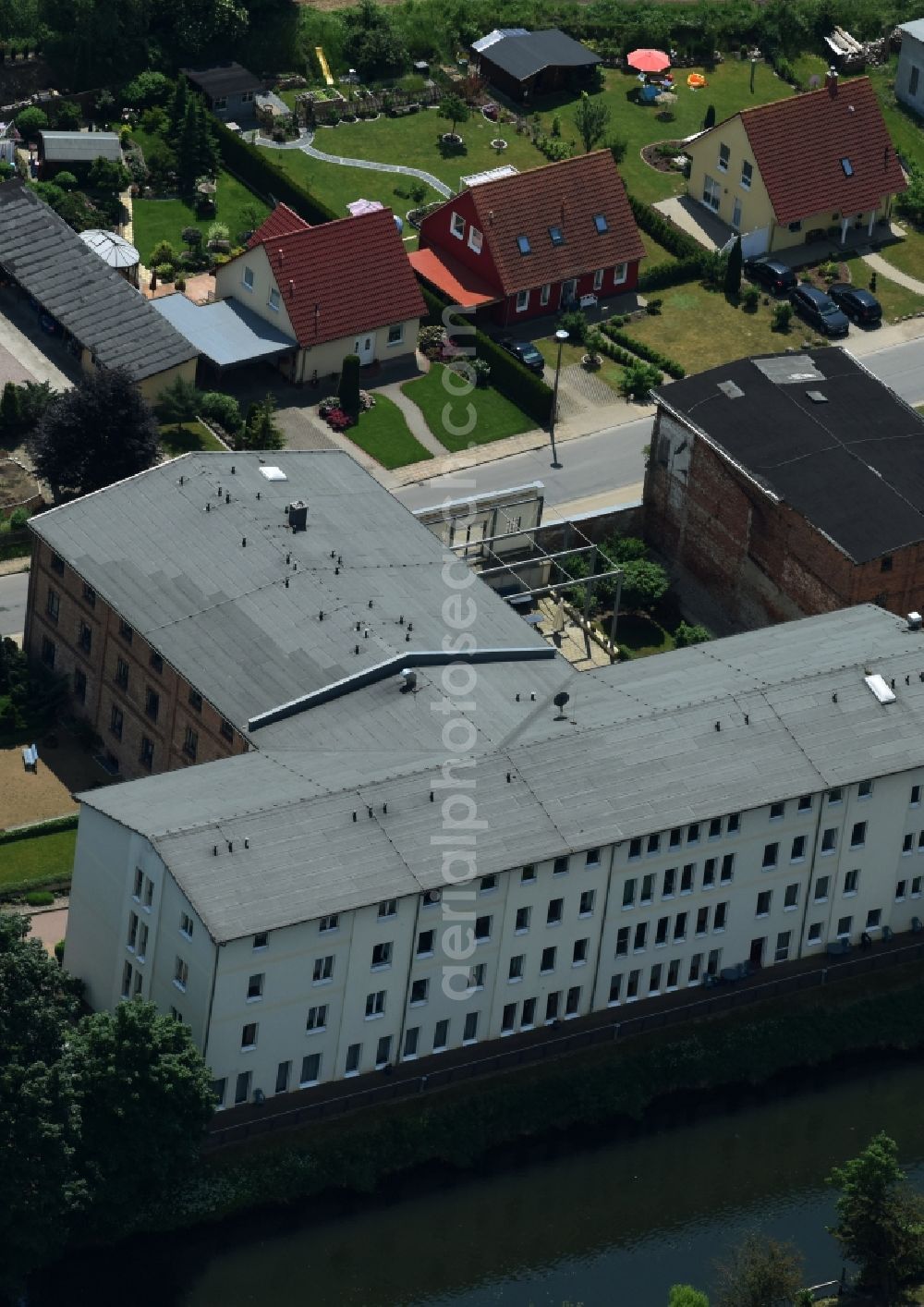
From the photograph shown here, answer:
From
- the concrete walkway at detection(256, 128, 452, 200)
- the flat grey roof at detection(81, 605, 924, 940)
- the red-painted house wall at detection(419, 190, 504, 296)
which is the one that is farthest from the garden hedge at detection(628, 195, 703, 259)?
the flat grey roof at detection(81, 605, 924, 940)

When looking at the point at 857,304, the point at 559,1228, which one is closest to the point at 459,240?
the point at 857,304

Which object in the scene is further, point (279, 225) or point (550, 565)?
point (279, 225)

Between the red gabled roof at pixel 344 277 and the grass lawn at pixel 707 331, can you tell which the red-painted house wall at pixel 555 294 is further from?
the red gabled roof at pixel 344 277

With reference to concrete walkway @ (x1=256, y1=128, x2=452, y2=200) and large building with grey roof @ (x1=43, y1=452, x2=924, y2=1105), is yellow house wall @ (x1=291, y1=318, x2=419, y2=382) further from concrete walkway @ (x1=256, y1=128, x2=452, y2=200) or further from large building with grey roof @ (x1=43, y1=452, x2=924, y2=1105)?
large building with grey roof @ (x1=43, y1=452, x2=924, y2=1105)

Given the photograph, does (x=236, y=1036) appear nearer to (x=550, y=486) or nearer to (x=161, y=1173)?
(x=161, y=1173)

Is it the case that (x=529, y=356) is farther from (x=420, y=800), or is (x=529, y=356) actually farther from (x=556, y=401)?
(x=420, y=800)

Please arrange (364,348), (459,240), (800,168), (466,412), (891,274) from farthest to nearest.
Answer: (800,168)
(891,274)
(459,240)
(364,348)
(466,412)

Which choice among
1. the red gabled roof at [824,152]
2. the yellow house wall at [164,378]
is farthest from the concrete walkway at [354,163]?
the yellow house wall at [164,378]

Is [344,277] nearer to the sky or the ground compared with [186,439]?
nearer to the sky
